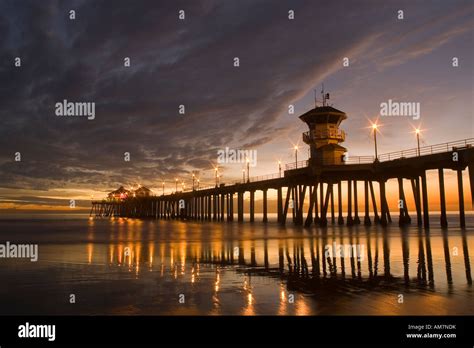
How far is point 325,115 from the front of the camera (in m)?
50.2

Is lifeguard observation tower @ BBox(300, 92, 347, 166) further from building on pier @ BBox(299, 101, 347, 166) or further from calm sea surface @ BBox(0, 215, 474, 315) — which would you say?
calm sea surface @ BBox(0, 215, 474, 315)

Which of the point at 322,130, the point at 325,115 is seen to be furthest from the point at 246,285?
the point at 325,115

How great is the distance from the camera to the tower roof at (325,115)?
5025 cm

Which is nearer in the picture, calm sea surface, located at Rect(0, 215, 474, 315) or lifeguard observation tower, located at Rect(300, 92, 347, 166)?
calm sea surface, located at Rect(0, 215, 474, 315)

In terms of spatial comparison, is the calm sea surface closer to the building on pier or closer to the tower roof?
the building on pier

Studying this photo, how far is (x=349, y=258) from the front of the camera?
55.2 feet

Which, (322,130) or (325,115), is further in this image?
(325,115)

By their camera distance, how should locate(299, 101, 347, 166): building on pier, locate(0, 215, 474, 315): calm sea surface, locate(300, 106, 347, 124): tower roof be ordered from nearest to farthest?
locate(0, 215, 474, 315): calm sea surface → locate(299, 101, 347, 166): building on pier → locate(300, 106, 347, 124): tower roof

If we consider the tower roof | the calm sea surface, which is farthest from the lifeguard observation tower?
the calm sea surface

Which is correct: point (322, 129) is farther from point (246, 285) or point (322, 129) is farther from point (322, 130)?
point (246, 285)

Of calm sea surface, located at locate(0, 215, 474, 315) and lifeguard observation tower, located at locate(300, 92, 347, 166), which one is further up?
lifeguard observation tower, located at locate(300, 92, 347, 166)

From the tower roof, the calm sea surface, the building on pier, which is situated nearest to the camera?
the calm sea surface

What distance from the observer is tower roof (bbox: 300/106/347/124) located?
50.2m
